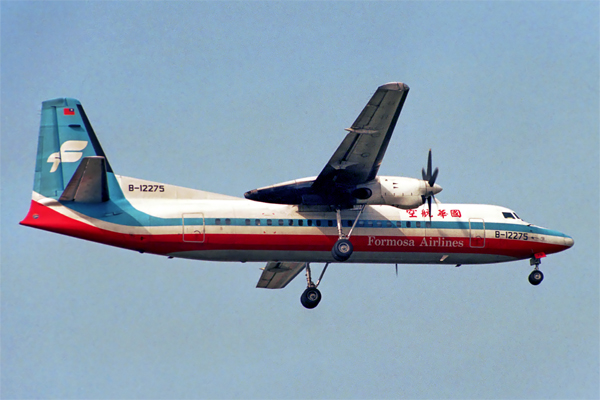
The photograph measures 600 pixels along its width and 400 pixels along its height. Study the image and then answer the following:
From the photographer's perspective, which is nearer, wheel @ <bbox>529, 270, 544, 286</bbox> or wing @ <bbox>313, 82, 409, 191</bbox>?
wing @ <bbox>313, 82, 409, 191</bbox>

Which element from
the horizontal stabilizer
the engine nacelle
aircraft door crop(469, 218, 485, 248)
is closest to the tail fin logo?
the horizontal stabilizer

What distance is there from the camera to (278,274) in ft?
136

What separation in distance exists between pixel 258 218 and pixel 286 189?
69.0 inches

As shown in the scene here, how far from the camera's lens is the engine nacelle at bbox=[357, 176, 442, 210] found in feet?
114

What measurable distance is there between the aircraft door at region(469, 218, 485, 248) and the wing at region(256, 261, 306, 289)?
312 inches

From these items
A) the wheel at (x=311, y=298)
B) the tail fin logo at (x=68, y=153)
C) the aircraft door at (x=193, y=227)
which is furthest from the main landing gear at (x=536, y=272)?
the tail fin logo at (x=68, y=153)

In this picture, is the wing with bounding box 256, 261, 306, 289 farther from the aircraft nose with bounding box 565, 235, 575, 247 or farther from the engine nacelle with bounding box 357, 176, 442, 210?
the aircraft nose with bounding box 565, 235, 575, 247

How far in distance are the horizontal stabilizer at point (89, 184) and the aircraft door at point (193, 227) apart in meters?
3.14

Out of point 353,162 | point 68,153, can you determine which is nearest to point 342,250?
point 353,162

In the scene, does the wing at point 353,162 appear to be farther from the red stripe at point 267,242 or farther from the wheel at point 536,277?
the wheel at point 536,277

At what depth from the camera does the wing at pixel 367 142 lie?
3142cm

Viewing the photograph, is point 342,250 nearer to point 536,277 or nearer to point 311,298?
point 311,298

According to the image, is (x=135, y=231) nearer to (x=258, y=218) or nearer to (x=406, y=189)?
(x=258, y=218)

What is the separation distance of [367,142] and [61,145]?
1192 cm
